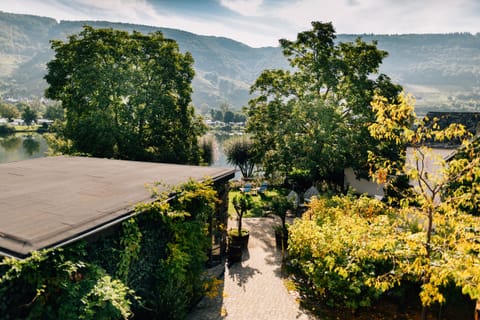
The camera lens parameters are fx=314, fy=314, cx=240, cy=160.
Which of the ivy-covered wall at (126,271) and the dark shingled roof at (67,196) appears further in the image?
the dark shingled roof at (67,196)

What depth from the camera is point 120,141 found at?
71.7 ft

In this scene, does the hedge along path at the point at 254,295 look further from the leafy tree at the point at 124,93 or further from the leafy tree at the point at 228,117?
the leafy tree at the point at 228,117

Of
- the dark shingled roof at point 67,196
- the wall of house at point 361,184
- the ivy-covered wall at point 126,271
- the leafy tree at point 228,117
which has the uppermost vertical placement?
the leafy tree at point 228,117

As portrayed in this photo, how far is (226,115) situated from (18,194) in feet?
542

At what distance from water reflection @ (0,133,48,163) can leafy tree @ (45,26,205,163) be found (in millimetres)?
33147

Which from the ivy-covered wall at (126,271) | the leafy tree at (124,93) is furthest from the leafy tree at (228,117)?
the ivy-covered wall at (126,271)

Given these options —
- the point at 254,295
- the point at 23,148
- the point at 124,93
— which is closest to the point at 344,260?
the point at 254,295

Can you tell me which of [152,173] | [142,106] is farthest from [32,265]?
[142,106]

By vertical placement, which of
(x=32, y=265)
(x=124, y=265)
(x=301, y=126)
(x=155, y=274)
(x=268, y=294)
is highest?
(x=301, y=126)

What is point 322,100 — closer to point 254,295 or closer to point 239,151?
point 254,295

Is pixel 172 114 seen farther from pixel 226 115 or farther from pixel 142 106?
pixel 226 115

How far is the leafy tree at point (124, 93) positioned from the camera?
21.0m

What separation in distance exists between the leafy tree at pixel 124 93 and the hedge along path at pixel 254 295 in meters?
12.0

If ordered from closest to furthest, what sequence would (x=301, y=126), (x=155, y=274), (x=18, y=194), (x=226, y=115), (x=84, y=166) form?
(x=18, y=194), (x=155, y=274), (x=84, y=166), (x=301, y=126), (x=226, y=115)
